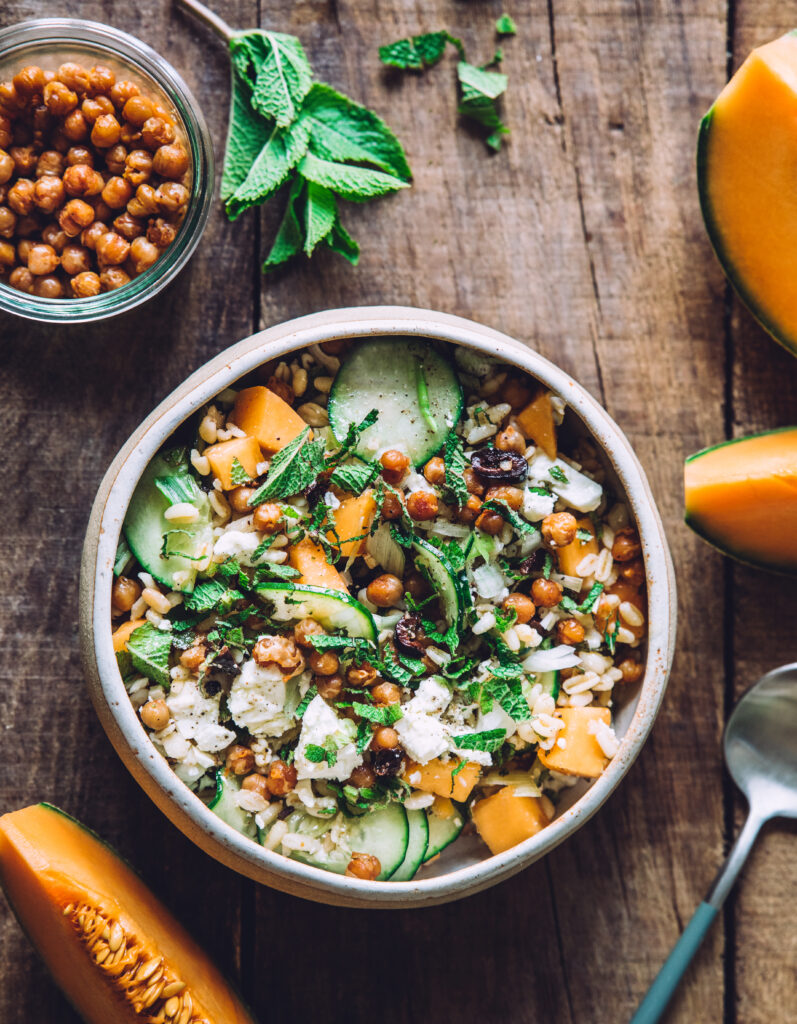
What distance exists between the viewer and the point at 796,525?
1670mm

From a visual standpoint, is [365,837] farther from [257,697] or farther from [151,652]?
[151,652]

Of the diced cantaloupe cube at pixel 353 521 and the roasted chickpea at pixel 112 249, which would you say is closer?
the diced cantaloupe cube at pixel 353 521

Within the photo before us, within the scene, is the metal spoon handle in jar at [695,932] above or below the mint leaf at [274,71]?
below

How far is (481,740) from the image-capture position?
4.86 ft

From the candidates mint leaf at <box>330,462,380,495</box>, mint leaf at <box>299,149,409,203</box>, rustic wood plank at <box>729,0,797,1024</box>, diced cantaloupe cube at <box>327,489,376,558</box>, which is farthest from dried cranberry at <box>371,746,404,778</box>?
mint leaf at <box>299,149,409,203</box>

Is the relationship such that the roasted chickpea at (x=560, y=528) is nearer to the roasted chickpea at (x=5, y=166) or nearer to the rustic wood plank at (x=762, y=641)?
the rustic wood plank at (x=762, y=641)

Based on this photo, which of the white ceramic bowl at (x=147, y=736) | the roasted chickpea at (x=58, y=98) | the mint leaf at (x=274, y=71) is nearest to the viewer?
the white ceramic bowl at (x=147, y=736)

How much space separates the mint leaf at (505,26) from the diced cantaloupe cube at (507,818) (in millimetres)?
1560

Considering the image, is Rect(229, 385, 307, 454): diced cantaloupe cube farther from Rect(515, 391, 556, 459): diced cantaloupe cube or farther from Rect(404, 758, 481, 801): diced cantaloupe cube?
Rect(404, 758, 481, 801): diced cantaloupe cube

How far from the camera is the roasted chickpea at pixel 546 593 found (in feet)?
5.07

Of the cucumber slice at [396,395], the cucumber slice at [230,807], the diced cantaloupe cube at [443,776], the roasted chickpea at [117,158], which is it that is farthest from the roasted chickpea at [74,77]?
the diced cantaloupe cube at [443,776]

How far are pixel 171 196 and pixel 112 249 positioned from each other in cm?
15

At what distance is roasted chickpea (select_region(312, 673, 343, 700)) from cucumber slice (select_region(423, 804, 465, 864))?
0.28 metres

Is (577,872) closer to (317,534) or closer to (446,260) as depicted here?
(317,534)
